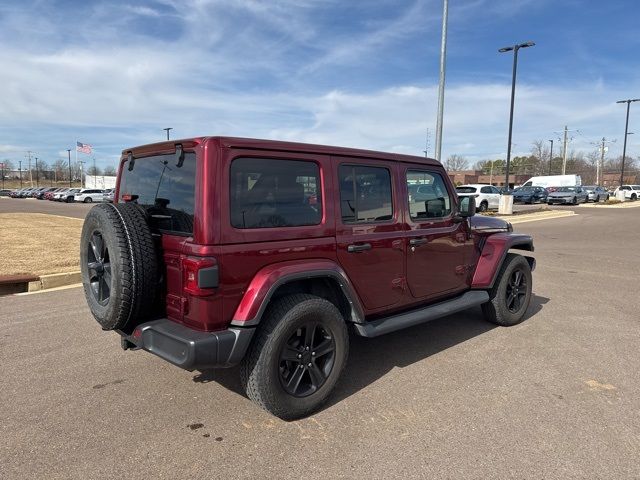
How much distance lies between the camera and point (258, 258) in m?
3.02

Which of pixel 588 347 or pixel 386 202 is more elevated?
pixel 386 202

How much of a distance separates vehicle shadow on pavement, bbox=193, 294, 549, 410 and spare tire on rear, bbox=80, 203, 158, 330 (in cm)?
98

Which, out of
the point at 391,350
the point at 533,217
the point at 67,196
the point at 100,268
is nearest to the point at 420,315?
the point at 391,350

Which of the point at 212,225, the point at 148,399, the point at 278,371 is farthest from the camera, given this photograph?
the point at 148,399

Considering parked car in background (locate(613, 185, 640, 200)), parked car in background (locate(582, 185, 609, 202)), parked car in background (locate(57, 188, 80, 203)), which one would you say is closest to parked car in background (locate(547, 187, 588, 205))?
parked car in background (locate(582, 185, 609, 202))

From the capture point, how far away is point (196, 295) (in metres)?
2.87

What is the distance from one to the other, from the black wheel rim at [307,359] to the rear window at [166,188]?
105 centimetres

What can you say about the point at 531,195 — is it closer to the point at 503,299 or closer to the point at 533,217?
the point at 533,217

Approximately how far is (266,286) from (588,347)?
3.47m

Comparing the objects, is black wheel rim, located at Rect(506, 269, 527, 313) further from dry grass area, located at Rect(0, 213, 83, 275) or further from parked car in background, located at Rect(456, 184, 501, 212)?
parked car in background, located at Rect(456, 184, 501, 212)

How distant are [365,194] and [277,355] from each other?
4.79ft

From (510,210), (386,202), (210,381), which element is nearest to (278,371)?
(210,381)

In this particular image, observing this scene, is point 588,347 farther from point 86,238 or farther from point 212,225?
point 86,238

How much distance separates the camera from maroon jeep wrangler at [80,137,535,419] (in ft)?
9.54
